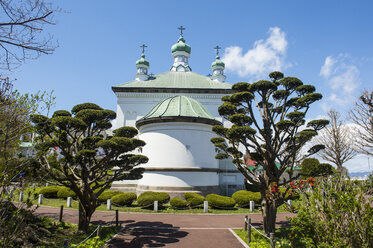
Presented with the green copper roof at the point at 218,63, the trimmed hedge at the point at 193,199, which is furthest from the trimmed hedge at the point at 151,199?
the green copper roof at the point at 218,63

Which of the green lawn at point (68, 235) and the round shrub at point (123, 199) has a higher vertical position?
the round shrub at point (123, 199)

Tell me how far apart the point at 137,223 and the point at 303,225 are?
9465 mm

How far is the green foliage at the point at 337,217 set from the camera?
19.0 feet

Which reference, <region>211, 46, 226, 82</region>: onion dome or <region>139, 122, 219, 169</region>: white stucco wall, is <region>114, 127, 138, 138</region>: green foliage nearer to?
<region>139, 122, 219, 169</region>: white stucco wall

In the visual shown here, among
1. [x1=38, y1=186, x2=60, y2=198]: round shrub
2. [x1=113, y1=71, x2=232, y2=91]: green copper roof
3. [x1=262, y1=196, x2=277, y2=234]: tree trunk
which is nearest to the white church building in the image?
[x1=38, y1=186, x2=60, y2=198]: round shrub

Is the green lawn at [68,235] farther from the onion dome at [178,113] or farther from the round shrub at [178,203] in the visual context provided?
the onion dome at [178,113]

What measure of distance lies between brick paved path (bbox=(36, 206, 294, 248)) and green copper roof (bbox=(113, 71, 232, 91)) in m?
22.4

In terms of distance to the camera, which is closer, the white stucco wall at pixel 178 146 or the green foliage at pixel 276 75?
the green foliage at pixel 276 75

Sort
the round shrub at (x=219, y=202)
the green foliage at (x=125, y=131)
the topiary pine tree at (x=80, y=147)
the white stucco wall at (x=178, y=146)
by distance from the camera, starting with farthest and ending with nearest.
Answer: the white stucco wall at (x=178, y=146) → the round shrub at (x=219, y=202) → the green foliage at (x=125, y=131) → the topiary pine tree at (x=80, y=147)

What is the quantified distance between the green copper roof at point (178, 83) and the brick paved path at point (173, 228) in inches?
882

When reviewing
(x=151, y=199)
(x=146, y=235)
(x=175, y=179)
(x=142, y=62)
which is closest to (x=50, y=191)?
(x=151, y=199)

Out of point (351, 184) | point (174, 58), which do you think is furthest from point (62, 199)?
point (174, 58)

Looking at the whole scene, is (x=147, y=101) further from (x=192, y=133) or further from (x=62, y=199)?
(x=62, y=199)

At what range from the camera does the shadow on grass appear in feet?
32.3
